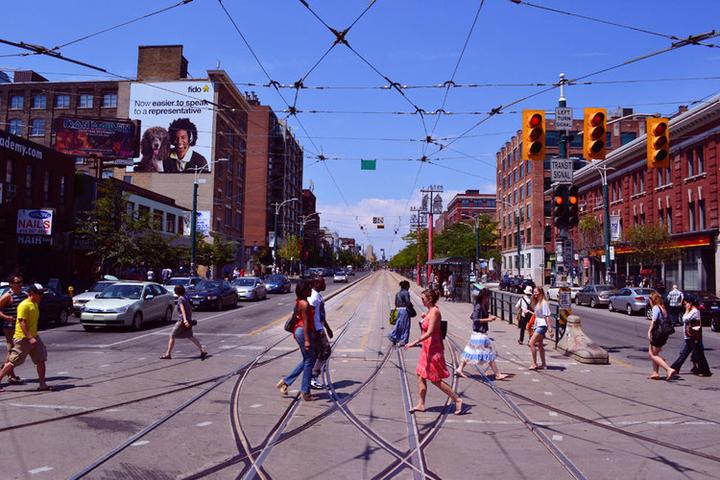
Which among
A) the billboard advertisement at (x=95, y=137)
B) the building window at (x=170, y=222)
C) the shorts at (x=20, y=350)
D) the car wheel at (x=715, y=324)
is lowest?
the car wheel at (x=715, y=324)

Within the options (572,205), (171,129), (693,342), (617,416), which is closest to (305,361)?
(617,416)

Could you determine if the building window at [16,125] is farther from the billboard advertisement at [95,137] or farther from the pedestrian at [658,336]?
the pedestrian at [658,336]

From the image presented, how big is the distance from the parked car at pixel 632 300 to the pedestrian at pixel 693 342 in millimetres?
17648

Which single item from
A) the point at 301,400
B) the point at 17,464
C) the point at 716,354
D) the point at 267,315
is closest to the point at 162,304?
the point at 267,315

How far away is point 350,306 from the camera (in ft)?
102

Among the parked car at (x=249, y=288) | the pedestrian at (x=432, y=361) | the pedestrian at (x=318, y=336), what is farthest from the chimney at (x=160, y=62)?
the pedestrian at (x=432, y=361)

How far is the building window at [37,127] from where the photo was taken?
6581 centimetres

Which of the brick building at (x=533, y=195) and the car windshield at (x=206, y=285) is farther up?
the brick building at (x=533, y=195)

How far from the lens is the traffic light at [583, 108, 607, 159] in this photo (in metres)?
13.0

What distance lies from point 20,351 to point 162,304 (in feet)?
38.6

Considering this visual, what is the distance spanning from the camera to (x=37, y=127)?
66.0 metres

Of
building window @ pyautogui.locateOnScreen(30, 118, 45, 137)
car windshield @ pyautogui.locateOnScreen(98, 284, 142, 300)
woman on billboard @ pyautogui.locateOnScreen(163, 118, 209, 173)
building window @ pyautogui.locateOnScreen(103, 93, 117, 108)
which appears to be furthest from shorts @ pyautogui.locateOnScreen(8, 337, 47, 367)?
building window @ pyautogui.locateOnScreen(30, 118, 45, 137)

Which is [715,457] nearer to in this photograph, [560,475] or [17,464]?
[560,475]

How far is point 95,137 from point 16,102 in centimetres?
2280
